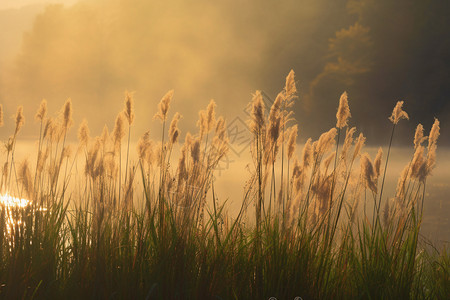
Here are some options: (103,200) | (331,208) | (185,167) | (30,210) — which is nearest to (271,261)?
(331,208)

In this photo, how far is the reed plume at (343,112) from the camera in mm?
4077

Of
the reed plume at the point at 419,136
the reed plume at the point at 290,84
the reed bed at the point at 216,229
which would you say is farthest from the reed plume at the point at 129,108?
the reed plume at the point at 419,136

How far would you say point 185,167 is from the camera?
384cm

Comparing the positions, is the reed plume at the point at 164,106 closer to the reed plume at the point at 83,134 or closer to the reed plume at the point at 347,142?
the reed plume at the point at 83,134

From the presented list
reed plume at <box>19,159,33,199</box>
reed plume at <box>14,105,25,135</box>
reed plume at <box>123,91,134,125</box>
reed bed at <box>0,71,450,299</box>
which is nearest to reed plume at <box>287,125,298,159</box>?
reed bed at <box>0,71,450,299</box>

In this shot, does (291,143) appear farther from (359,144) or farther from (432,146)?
(432,146)

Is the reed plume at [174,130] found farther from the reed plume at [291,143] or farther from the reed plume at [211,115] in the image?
the reed plume at [291,143]

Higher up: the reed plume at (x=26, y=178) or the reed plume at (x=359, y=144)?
the reed plume at (x=359, y=144)

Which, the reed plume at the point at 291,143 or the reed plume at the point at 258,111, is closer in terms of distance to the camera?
the reed plume at the point at 258,111

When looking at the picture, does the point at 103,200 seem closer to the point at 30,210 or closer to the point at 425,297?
the point at 30,210

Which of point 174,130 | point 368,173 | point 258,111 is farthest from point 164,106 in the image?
point 368,173

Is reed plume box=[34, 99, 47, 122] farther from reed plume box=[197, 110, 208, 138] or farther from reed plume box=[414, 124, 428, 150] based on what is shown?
reed plume box=[414, 124, 428, 150]

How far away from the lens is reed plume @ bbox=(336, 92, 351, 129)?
408 cm

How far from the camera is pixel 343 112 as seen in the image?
4.09 meters
